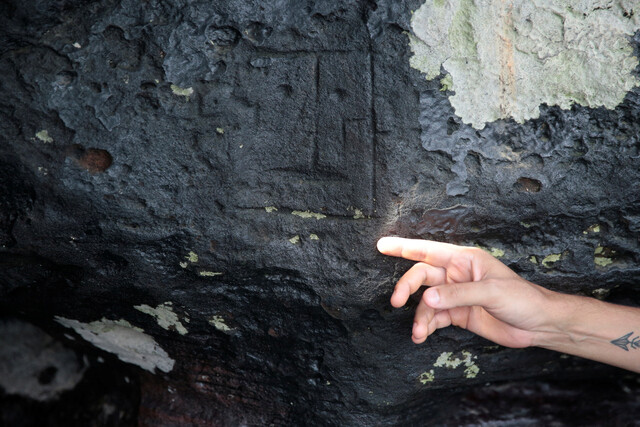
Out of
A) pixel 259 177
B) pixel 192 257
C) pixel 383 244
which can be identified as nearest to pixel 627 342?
pixel 383 244

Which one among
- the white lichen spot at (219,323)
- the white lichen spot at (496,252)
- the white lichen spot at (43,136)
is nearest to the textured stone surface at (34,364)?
the white lichen spot at (219,323)

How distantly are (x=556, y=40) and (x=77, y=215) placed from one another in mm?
1206

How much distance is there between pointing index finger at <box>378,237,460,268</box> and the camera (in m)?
1.17

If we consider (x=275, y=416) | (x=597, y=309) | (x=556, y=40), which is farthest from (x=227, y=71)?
(x=597, y=309)

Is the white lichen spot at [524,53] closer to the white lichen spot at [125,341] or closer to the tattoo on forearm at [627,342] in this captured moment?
the tattoo on forearm at [627,342]

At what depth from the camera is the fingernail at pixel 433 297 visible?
1063 millimetres

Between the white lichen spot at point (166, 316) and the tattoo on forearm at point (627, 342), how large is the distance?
43.9 inches

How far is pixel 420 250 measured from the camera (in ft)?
3.85

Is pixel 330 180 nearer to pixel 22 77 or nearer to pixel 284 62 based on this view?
pixel 284 62

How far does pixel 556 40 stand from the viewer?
1182mm

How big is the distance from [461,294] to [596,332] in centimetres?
43

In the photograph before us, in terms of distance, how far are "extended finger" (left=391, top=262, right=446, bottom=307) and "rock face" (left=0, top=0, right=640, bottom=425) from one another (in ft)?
0.27

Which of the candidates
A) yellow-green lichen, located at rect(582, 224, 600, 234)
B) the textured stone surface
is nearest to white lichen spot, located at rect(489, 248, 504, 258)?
yellow-green lichen, located at rect(582, 224, 600, 234)

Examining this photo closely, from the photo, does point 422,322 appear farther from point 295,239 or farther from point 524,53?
point 524,53
